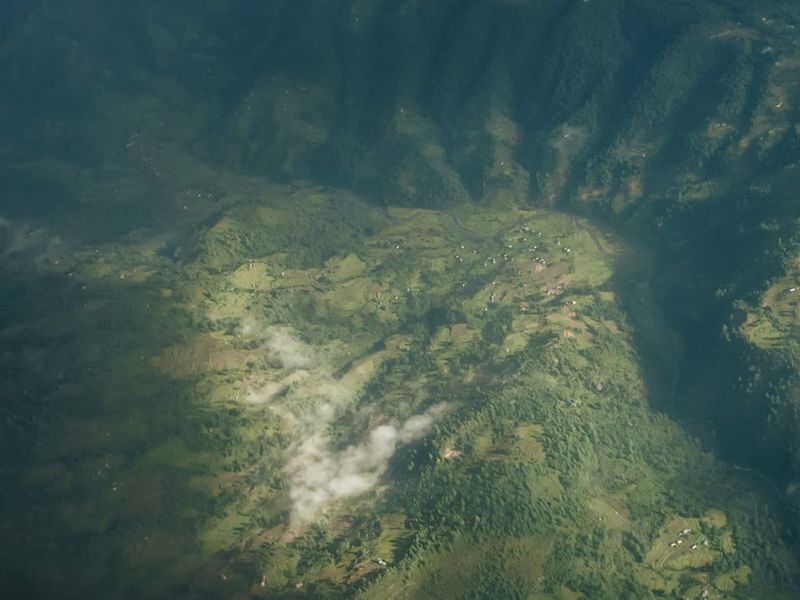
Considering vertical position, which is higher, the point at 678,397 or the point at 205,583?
the point at 678,397

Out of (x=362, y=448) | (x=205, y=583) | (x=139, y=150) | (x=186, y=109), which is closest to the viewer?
(x=205, y=583)

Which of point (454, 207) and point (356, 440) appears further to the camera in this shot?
point (454, 207)

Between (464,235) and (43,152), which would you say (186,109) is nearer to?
(43,152)

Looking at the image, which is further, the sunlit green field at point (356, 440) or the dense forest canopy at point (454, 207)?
the dense forest canopy at point (454, 207)

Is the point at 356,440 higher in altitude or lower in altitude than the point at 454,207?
lower

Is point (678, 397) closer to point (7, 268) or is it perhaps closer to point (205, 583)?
point (205, 583)

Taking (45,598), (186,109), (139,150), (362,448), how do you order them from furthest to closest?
(186,109) < (139,150) < (362,448) < (45,598)

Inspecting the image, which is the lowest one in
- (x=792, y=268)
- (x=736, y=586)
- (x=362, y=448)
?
(x=362, y=448)

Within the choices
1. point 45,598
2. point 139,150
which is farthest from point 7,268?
point 45,598

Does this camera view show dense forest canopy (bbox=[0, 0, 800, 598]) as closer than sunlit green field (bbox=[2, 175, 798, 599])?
No

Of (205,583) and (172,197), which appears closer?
(205,583)
